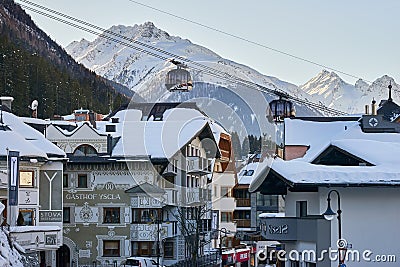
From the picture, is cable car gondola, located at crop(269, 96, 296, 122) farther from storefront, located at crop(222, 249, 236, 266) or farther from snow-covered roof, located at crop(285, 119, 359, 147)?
storefront, located at crop(222, 249, 236, 266)

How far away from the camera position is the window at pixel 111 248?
50.6 metres

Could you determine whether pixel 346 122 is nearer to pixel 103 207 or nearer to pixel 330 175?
pixel 103 207

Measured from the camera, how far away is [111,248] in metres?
50.8

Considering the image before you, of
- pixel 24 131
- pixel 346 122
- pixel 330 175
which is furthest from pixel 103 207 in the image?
pixel 330 175

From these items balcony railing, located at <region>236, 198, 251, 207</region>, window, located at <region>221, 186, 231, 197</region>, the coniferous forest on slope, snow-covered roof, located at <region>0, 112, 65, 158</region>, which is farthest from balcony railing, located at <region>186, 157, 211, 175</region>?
the coniferous forest on slope

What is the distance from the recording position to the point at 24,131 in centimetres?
4656

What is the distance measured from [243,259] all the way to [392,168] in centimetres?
4130

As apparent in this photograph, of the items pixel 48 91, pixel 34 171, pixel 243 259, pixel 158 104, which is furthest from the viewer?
pixel 48 91

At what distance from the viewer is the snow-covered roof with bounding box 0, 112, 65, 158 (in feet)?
139

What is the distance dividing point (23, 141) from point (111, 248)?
34.3ft

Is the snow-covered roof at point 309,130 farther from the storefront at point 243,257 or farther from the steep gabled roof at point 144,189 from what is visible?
the storefront at point 243,257

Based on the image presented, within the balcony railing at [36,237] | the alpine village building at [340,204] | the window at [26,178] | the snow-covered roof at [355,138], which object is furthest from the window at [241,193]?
the alpine village building at [340,204]

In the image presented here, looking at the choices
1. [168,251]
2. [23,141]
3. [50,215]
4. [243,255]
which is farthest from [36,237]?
[243,255]

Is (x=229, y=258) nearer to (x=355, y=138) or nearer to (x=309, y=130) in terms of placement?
(x=309, y=130)
